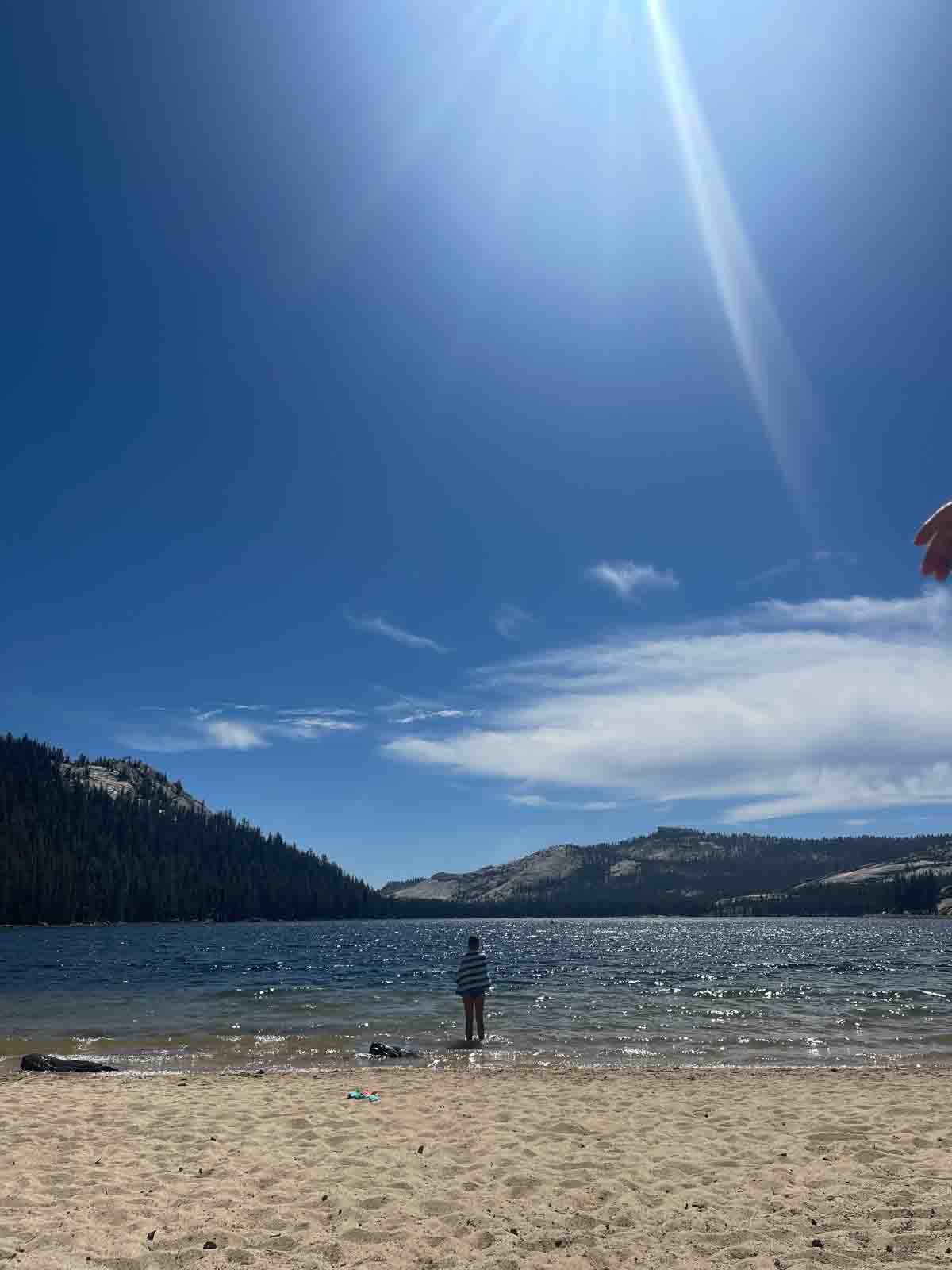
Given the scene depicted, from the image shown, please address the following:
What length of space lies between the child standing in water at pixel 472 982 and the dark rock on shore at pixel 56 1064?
369 inches

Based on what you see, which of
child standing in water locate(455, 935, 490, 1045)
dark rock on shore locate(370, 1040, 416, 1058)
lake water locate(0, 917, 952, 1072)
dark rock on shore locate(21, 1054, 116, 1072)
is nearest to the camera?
dark rock on shore locate(21, 1054, 116, 1072)

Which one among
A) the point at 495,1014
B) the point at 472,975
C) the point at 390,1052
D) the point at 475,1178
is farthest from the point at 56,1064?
the point at 495,1014

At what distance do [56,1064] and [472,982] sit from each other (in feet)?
35.4

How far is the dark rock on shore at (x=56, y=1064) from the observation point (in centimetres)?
1978

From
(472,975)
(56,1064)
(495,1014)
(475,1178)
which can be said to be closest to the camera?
(475,1178)

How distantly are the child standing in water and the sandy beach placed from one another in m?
6.76

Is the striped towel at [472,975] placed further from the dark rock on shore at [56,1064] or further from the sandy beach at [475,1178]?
the dark rock on shore at [56,1064]

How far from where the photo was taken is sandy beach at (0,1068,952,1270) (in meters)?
8.02

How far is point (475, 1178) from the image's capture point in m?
10.3

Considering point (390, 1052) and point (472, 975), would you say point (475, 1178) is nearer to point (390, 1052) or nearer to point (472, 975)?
point (390, 1052)

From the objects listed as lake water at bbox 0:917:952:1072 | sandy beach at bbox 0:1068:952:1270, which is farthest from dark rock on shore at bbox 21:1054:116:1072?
sandy beach at bbox 0:1068:952:1270

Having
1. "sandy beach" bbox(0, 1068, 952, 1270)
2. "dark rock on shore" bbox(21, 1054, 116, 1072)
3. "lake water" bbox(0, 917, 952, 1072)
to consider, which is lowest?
"lake water" bbox(0, 917, 952, 1072)

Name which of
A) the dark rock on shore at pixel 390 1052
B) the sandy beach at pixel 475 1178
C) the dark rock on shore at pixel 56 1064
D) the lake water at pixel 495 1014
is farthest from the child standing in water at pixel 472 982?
the dark rock on shore at pixel 56 1064

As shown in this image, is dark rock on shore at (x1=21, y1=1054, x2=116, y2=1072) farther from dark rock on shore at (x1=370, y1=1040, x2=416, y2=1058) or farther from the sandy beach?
A: dark rock on shore at (x1=370, y1=1040, x2=416, y2=1058)
